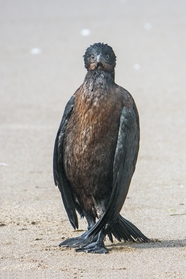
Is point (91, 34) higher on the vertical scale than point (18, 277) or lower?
higher

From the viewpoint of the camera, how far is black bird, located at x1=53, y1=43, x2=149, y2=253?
596 centimetres

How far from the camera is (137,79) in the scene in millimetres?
13055

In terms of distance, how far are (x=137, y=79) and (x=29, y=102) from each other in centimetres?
181

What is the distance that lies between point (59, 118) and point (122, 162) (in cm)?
550

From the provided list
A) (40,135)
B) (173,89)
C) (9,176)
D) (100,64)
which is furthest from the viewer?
(173,89)

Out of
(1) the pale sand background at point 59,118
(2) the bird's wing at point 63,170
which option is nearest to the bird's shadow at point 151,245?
(1) the pale sand background at point 59,118

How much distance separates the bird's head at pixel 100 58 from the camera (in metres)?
5.96

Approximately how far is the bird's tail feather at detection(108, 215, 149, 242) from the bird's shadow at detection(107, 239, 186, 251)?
5cm

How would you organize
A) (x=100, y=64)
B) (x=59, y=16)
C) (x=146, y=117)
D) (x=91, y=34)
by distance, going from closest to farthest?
(x=100, y=64)
(x=146, y=117)
(x=91, y=34)
(x=59, y=16)

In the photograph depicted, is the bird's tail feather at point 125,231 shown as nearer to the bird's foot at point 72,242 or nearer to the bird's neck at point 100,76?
the bird's foot at point 72,242

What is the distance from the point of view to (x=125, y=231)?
20.6ft

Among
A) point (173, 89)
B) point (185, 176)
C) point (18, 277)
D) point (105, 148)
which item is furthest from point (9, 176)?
point (173, 89)

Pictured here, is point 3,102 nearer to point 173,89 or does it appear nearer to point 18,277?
point 173,89

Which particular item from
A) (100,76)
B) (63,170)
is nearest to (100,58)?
(100,76)
